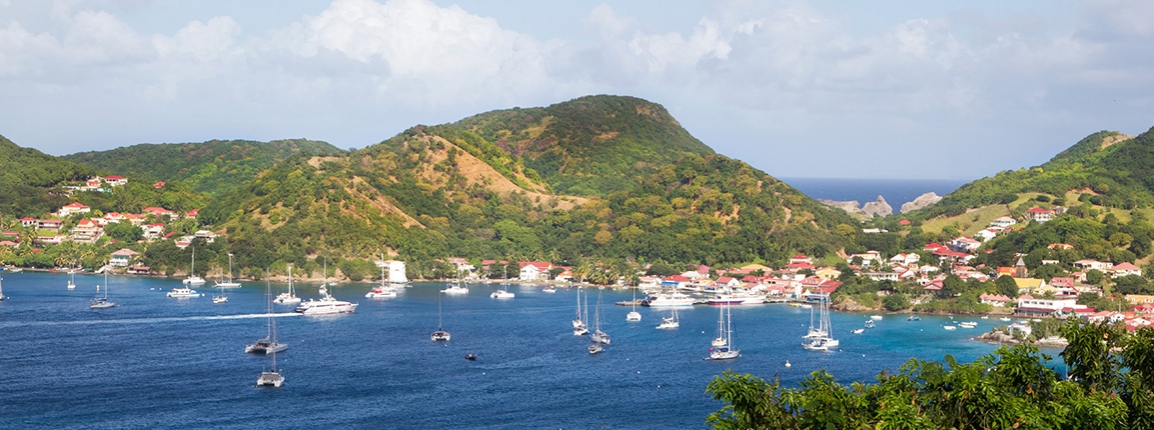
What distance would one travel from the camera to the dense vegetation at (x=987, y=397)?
16656mm

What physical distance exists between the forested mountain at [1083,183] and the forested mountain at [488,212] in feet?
49.8

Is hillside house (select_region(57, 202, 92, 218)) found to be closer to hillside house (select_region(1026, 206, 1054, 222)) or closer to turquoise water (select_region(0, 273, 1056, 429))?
turquoise water (select_region(0, 273, 1056, 429))

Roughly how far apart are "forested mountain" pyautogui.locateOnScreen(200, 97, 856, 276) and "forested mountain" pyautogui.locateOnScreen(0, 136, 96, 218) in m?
15.9

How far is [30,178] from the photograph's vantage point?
360 feet

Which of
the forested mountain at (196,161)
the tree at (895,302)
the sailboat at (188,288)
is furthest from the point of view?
the forested mountain at (196,161)

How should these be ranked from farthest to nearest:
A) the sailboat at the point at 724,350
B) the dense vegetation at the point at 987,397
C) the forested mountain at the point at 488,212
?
the forested mountain at the point at 488,212
the sailboat at the point at 724,350
the dense vegetation at the point at 987,397

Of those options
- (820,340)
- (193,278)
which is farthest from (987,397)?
(193,278)

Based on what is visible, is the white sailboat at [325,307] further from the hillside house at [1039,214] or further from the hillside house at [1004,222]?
the hillside house at [1039,214]

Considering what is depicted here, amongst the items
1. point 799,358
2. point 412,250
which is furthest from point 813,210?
point 799,358

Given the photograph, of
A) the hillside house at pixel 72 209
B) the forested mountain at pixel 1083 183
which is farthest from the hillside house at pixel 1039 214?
the hillside house at pixel 72 209

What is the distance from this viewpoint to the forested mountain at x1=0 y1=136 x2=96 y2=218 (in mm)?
103062

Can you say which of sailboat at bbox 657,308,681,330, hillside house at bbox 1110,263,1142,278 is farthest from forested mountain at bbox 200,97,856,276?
sailboat at bbox 657,308,681,330

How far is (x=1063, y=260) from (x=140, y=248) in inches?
2861

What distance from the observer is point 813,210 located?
103750 mm
